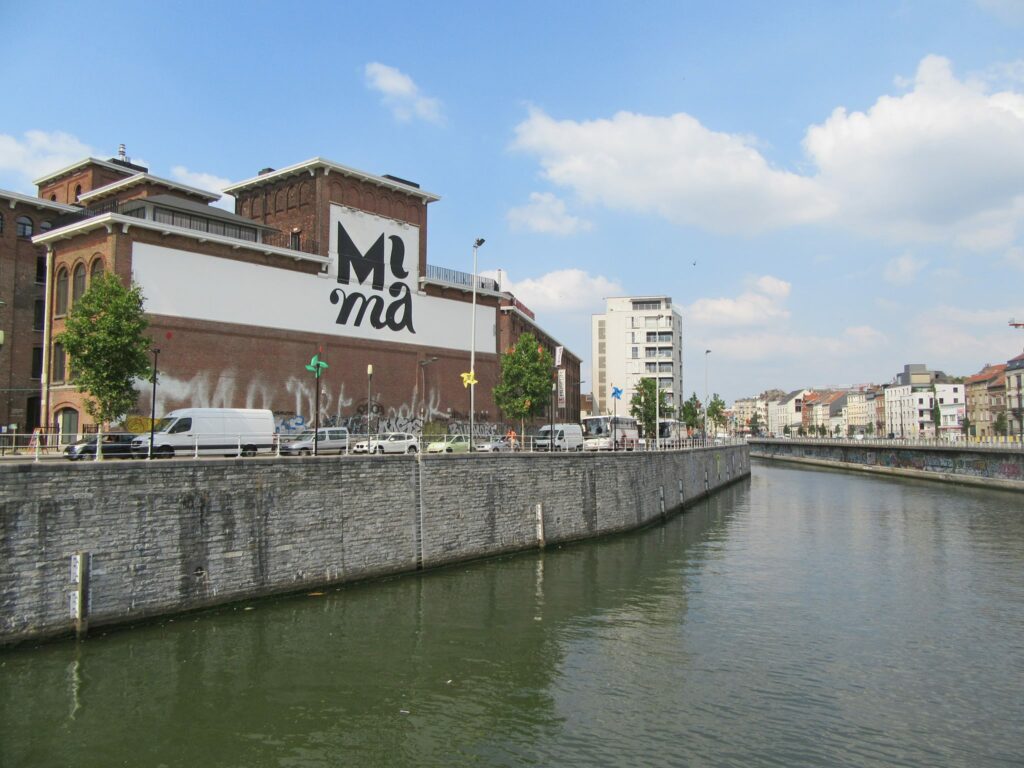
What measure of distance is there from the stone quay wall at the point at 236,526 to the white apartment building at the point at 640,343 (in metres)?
98.2

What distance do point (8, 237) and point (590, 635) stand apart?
1925 inches

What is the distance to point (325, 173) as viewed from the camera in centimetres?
5428

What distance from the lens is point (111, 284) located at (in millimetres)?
34188

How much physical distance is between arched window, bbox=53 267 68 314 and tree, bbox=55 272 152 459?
12507 mm

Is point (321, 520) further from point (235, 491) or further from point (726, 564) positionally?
point (726, 564)

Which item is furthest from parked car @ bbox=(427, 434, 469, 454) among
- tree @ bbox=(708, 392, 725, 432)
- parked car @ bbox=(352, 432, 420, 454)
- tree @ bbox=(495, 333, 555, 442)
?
tree @ bbox=(708, 392, 725, 432)

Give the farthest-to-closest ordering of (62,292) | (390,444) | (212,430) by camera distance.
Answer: (62,292) → (390,444) → (212,430)

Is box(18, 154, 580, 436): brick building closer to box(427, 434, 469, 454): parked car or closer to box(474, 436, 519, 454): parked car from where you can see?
box(427, 434, 469, 454): parked car

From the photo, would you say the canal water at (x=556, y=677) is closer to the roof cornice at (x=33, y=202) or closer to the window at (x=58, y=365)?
the window at (x=58, y=365)

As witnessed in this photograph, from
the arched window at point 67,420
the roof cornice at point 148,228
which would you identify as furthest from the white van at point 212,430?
the roof cornice at point 148,228

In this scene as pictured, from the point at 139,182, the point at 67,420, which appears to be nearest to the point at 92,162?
the point at 139,182

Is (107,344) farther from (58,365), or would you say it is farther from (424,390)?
(424,390)

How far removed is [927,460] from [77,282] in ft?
280

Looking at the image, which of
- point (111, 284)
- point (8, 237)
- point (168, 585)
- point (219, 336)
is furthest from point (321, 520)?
point (8, 237)
